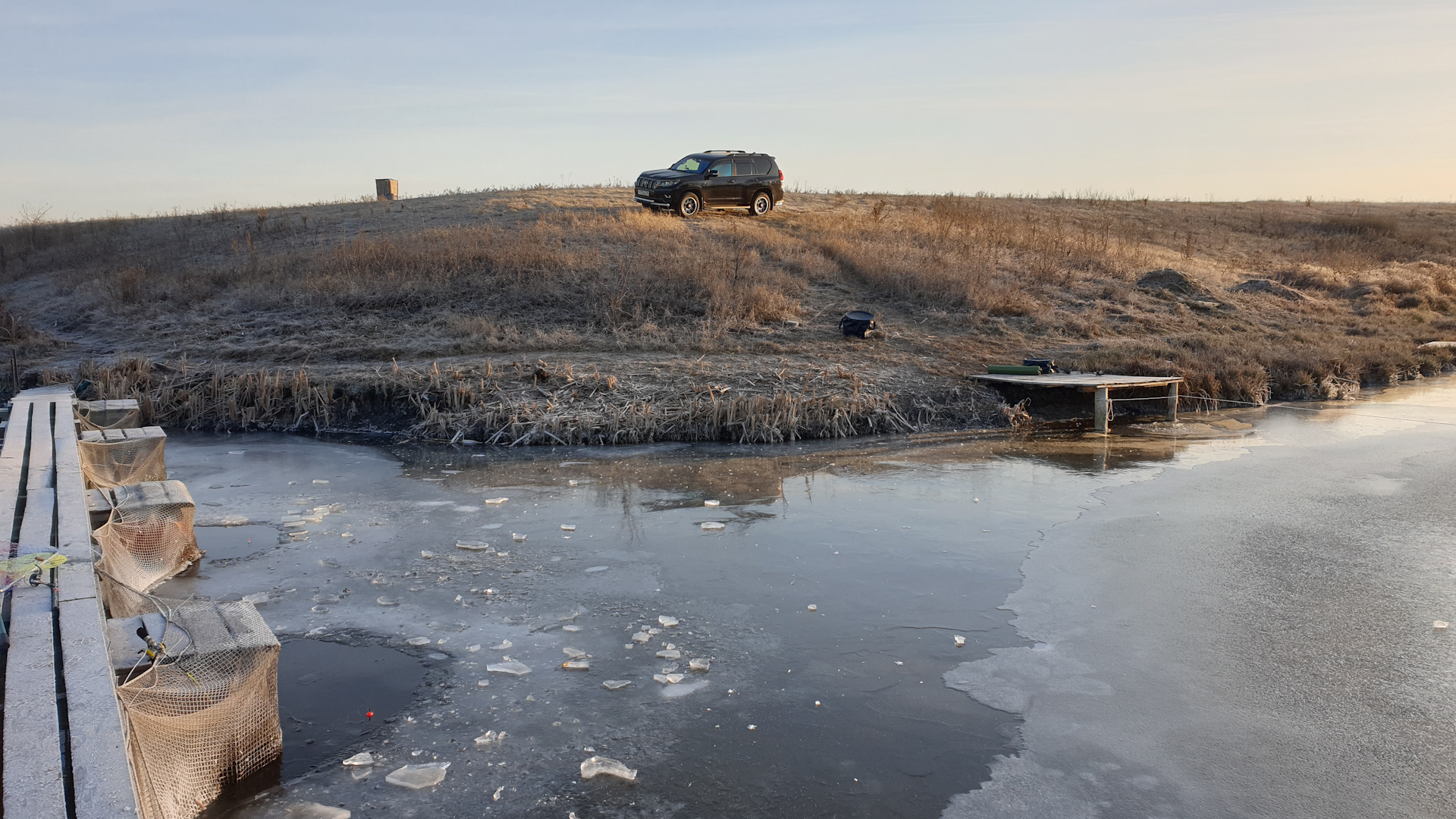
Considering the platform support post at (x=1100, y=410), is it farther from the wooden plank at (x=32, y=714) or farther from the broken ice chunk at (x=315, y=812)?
the wooden plank at (x=32, y=714)

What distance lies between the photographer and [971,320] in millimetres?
18328

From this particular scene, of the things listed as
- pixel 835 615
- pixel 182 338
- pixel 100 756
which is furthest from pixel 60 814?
pixel 182 338

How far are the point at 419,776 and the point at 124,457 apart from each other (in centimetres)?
647

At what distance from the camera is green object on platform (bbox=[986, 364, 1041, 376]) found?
14930 mm

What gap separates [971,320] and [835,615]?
497 inches

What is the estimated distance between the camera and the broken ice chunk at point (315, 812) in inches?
172

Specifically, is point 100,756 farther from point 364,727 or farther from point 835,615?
point 835,615

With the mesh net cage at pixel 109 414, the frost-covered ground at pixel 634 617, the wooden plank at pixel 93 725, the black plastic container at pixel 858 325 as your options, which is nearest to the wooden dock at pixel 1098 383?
the frost-covered ground at pixel 634 617

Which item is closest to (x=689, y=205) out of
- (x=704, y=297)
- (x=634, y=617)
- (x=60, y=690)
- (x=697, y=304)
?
(x=704, y=297)

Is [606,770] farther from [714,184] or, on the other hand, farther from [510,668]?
[714,184]

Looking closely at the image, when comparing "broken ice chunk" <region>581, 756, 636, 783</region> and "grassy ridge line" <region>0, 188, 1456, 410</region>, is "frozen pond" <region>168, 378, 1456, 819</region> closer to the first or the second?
"broken ice chunk" <region>581, 756, 636, 783</region>

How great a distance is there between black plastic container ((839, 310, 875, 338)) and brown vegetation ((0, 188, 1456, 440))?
0.27 m

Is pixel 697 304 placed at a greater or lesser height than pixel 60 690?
greater

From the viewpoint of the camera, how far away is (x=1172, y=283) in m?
22.0
